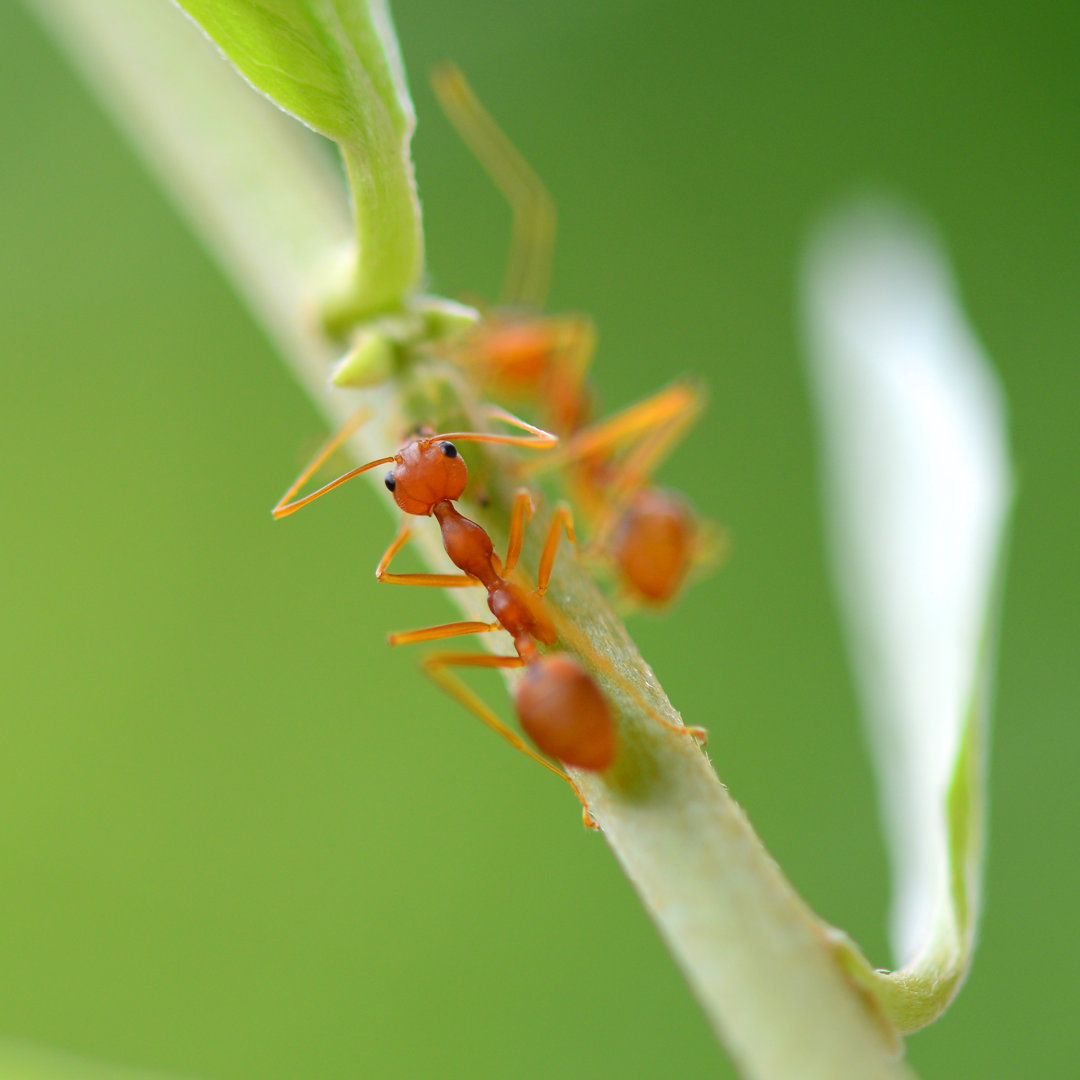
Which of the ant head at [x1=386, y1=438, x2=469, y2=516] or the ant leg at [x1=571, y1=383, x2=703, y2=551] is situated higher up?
the ant head at [x1=386, y1=438, x2=469, y2=516]

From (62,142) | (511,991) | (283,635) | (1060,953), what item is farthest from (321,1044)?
(62,142)

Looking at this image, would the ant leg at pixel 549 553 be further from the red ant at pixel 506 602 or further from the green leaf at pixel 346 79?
the green leaf at pixel 346 79

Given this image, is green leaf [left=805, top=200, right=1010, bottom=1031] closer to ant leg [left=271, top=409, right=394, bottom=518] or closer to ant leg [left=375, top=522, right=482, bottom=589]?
ant leg [left=375, top=522, right=482, bottom=589]

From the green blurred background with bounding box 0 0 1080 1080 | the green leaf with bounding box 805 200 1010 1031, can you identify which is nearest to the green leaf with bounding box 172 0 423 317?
the green leaf with bounding box 805 200 1010 1031

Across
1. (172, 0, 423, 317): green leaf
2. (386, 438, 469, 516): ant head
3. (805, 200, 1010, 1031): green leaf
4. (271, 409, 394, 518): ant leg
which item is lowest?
(805, 200, 1010, 1031): green leaf

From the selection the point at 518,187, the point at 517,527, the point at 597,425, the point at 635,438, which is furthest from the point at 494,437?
the point at 518,187

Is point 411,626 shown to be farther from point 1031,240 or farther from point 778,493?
point 1031,240
